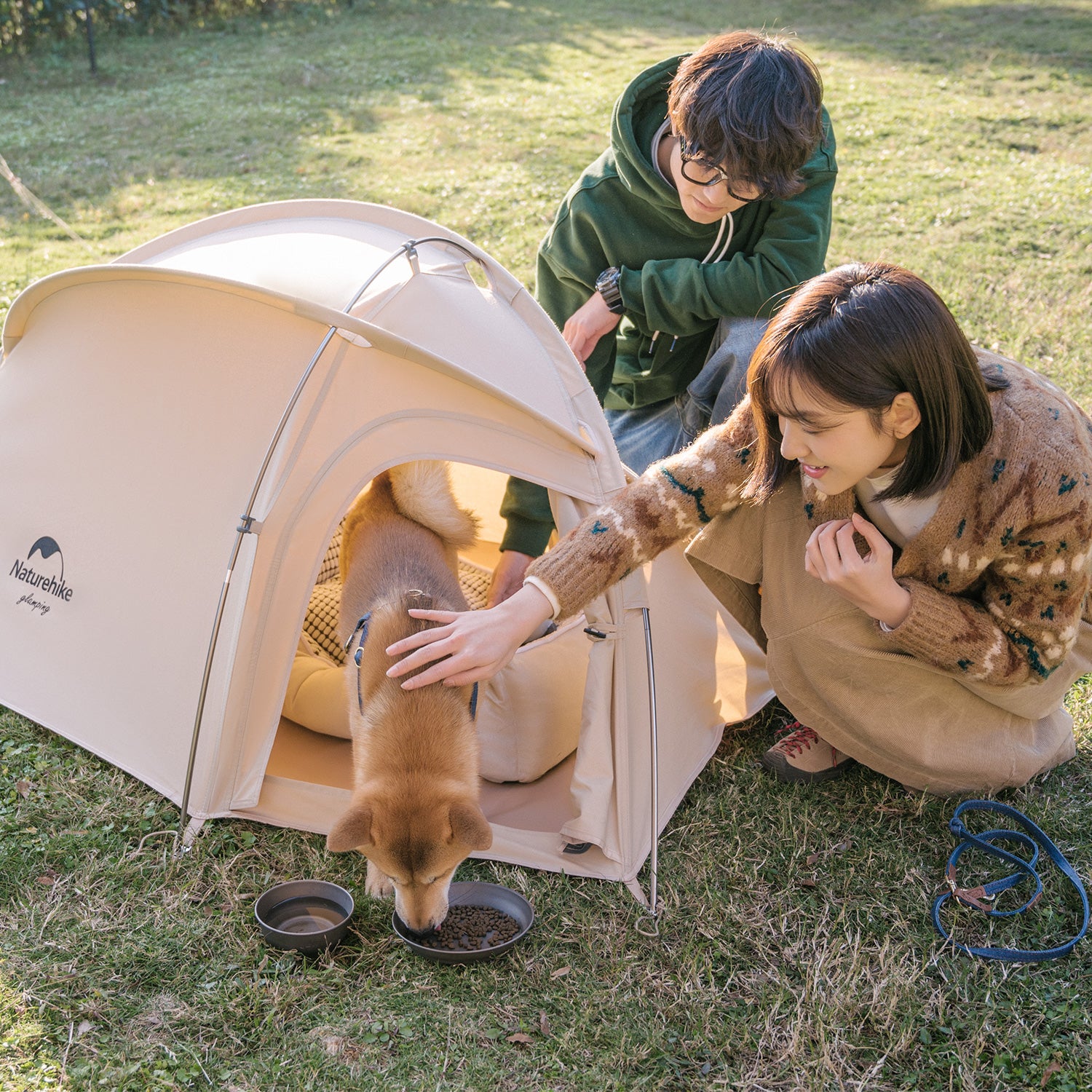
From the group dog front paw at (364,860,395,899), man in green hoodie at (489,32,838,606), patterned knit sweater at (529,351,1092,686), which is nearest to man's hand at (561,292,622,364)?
man in green hoodie at (489,32,838,606)

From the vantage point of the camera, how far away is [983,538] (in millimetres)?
2631

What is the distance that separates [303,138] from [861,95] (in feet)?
19.8

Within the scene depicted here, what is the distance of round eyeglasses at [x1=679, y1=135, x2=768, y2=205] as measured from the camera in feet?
10.00

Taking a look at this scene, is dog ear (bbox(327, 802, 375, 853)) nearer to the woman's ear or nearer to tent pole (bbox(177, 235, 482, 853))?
tent pole (bbox(177, 235, 482, 853))

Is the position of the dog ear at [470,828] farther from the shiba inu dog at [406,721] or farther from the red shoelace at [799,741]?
the red shoelace at [799,741]

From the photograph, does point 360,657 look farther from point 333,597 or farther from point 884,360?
point 884,360

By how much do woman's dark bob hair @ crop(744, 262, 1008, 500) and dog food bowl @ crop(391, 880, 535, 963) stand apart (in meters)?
1.52

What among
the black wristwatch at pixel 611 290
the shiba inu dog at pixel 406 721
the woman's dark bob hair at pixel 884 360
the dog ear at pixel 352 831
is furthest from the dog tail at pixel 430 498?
the woman's dark bob hair at pixel 884 360

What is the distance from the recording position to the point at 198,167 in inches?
380

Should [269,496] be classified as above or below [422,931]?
above

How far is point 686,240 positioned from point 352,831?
248 cm

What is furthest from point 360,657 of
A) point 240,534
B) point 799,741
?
point 799,741

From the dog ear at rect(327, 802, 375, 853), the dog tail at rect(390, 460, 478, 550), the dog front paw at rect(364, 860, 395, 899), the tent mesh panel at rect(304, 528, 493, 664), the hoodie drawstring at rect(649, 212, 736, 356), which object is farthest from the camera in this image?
the tent mesh panel at rect(304, 528, 493, 664)

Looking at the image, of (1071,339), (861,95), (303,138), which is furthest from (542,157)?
(1071,339)
